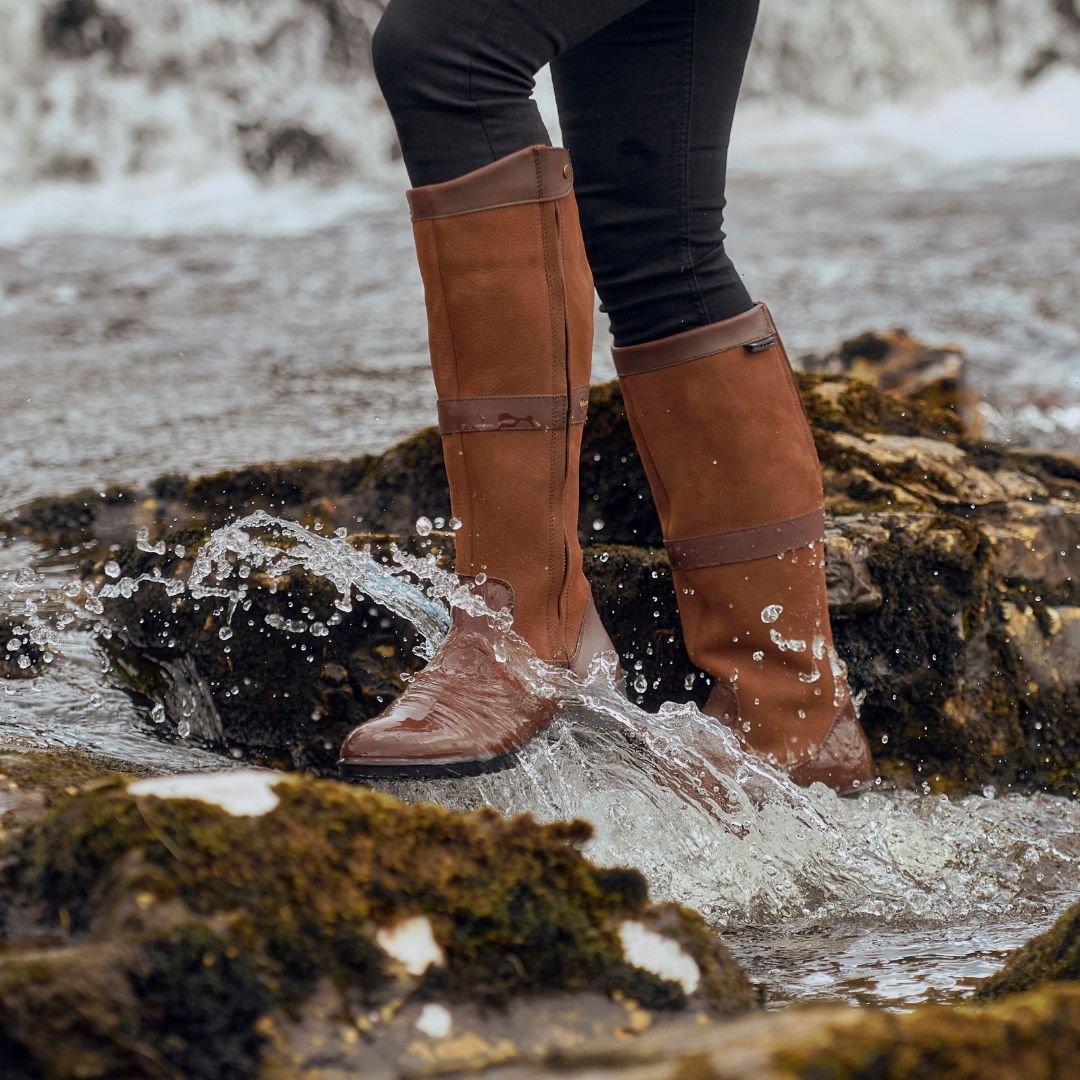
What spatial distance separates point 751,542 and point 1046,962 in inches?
37.6

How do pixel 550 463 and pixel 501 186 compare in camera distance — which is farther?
pixel 550 463

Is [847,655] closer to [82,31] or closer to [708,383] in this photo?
[708,383]

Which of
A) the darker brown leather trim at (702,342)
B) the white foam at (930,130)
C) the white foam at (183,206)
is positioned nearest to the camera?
the darker brown leather trim at (702,342)

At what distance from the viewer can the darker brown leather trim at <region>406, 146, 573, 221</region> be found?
6.04 ft

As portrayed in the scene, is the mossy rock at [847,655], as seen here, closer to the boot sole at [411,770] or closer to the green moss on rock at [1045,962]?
the boot sole at [411,770]

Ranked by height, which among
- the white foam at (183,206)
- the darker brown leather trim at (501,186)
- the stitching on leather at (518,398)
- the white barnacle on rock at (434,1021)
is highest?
the white foam at (183,206)

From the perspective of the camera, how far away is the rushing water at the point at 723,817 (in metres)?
1.89

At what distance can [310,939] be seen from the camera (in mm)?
1054

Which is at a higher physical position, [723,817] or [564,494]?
[564,494]

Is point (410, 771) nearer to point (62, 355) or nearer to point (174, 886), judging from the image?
point (174, 886)

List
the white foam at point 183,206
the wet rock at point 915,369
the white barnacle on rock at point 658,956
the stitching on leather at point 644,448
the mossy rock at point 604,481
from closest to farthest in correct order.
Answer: the white barnacle on rock at point 658,956 < the stitching on leather at point 644,448 < the mossy rock at point 604,481 < the wet rock at point 915,369 < the white foam at point 183,206

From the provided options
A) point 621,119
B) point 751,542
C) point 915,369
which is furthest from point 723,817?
point 915,369

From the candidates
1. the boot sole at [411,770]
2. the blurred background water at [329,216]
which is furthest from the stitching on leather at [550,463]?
the blurred background water at [329,216]

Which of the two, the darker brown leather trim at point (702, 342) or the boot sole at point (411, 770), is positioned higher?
the darker brown leather trim at point (702, 342)
